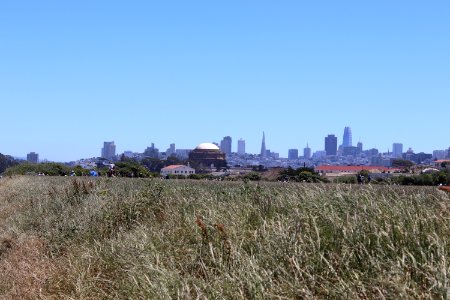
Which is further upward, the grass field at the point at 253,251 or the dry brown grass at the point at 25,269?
the grass field at the point at 253,251

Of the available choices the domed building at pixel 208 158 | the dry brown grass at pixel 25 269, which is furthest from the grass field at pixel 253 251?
the domed building at pixel 208 158

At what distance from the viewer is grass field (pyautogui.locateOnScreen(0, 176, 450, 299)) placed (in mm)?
6086

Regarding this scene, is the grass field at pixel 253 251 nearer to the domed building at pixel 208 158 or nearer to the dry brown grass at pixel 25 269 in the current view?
the dry brown grass at pixel 25 269

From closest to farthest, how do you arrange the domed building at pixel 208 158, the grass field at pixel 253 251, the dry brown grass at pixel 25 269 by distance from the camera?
1. the grass field at pixel 253 251
2. the dry brown grass at pixel 25 269
3. the domed building at pixel 208 158

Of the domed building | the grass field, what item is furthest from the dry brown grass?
the domed building

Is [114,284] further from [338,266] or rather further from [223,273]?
[338,266]

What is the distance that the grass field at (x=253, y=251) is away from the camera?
6.09m

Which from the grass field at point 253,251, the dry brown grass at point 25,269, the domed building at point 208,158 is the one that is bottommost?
the dry brown grass at point 25,269

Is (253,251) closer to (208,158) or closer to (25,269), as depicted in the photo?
(25,269)

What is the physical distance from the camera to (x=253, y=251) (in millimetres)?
7641

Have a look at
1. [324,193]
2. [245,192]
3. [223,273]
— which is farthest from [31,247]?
[223,273]

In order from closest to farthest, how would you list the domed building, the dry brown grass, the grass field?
the grass field < the dry brown grass < the domed building

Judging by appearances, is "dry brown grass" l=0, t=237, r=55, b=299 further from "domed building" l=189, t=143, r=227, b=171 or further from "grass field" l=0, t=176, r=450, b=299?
"domed building" l=189, t=143, r=227, b=171

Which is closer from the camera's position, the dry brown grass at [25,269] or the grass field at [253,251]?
the grass field at [253,251]
